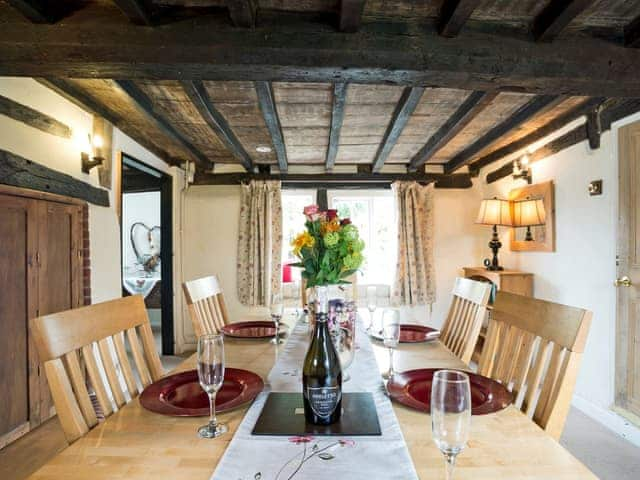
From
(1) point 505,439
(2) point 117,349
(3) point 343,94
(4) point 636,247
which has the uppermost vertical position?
(3) point 343,94

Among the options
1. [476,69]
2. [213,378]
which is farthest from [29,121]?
[476,69]

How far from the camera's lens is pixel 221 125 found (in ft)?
10.0

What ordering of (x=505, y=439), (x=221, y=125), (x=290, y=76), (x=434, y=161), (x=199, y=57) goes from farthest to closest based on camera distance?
(x=434, y=161)
(x=221, y=125)
(x=290, y=76)
(x=199, y=57)
(x=505, y=439)

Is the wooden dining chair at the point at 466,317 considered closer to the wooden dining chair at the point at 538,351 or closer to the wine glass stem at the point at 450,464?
the wooden dining chair at the point at 538,351

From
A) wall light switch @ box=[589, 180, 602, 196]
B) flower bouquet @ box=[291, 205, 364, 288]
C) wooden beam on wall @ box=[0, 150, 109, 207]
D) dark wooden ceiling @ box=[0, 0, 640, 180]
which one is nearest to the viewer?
flower bouquet @ box=[291, 205, 364, 288]

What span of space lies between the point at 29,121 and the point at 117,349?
1799mm

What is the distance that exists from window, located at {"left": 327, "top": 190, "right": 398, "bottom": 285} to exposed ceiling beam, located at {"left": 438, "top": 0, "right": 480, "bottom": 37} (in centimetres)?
312

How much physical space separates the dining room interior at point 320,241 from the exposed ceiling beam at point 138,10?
0.05ft

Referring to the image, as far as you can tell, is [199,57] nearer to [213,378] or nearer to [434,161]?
[213,378]

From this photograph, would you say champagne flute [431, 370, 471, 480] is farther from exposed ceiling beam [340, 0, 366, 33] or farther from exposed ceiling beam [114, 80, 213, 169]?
exposed ceiling beam [114, 80, 213, 169]

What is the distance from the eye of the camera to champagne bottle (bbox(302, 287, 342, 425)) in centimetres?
98

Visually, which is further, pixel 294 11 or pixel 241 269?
pixel 241 269

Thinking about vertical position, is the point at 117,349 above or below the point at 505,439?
above

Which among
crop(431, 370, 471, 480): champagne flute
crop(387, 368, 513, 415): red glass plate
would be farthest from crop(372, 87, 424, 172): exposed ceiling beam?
crop(431, 370, 471, 480): champagne flute
